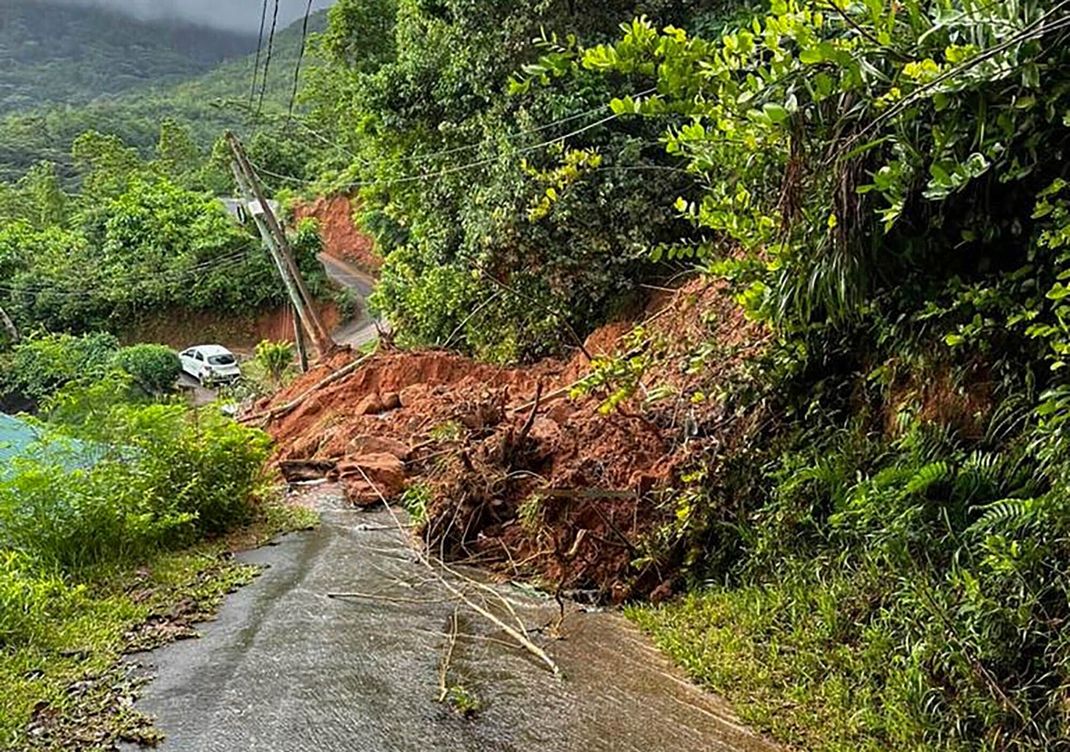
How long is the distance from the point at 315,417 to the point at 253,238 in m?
18.8

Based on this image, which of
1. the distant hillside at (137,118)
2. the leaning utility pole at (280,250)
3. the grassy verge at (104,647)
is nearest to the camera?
the grassy verge at (104,647)

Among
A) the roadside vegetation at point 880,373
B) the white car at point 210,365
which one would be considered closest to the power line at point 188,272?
the white car at point 210,365

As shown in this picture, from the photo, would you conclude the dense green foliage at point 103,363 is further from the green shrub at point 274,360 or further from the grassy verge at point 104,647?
the grassy verge at point 104,647

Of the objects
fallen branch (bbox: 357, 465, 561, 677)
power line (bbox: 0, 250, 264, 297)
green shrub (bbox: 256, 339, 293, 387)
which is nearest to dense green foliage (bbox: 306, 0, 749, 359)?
fallen branch (bbox: 357, 465, 561, 677)

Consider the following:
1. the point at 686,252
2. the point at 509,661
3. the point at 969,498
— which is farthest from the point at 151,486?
the point at 969,498

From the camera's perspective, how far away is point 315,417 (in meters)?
11.6

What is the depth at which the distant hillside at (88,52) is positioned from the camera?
79.4 metres

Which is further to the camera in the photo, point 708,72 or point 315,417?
point 315,417

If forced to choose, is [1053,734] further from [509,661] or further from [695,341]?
[695,341]

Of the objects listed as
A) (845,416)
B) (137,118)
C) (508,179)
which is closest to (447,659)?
(845,416)

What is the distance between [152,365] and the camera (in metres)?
21.0

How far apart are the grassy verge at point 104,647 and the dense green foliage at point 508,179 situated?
4507 millimetres

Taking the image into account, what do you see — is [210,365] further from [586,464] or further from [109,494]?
[586,464]

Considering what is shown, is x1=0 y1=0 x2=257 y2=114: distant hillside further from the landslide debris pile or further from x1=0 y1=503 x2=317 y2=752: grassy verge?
x1=0 y1=503 x2=317 y2=752: grassy verge
